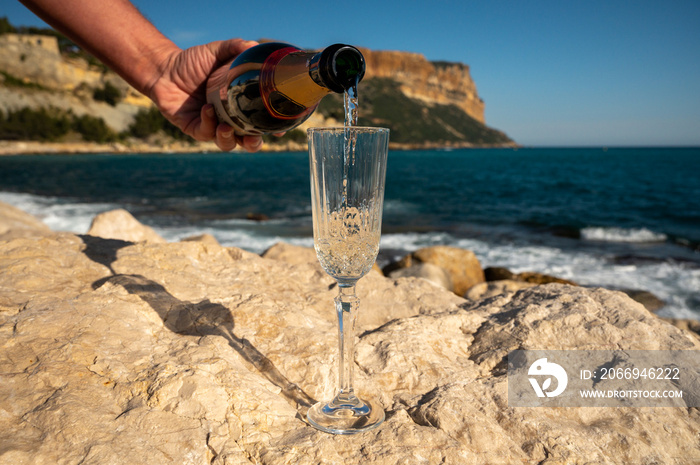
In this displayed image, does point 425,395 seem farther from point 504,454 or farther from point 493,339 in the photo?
point 493,339

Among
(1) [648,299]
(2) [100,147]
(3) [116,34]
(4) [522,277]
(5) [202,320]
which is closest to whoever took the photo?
(5) [202,320]

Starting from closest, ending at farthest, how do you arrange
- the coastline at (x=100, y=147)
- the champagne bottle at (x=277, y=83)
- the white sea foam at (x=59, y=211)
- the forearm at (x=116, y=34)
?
1. the champagne bottle at (x=277, y=83)
2. the forearm at (x=116, y=34)
3. the white sea foam at (x=59, y=211)
4. the coastline at (x=100, y=147)

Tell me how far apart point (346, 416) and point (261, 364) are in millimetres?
411

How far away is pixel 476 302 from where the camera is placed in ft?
7.93

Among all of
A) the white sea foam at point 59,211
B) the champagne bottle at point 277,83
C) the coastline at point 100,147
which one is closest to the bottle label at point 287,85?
the champagne bottle at point 277,83

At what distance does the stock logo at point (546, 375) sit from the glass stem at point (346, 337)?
2.15 feet

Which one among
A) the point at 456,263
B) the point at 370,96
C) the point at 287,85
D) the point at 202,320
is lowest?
the point at 456,263

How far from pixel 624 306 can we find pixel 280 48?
1.86m

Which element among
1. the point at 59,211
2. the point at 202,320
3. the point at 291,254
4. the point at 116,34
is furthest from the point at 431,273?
the point at 59,211

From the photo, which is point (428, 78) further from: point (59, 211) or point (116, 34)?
point (116, 34)

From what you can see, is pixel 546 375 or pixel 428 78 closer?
pixel 546 375

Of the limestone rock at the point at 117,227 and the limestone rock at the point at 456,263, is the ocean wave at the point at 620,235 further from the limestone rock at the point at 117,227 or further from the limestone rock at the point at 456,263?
the limestone rock at the point at 117,227

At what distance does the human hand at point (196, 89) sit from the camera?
82.7 inches

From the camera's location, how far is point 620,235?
1270cm
